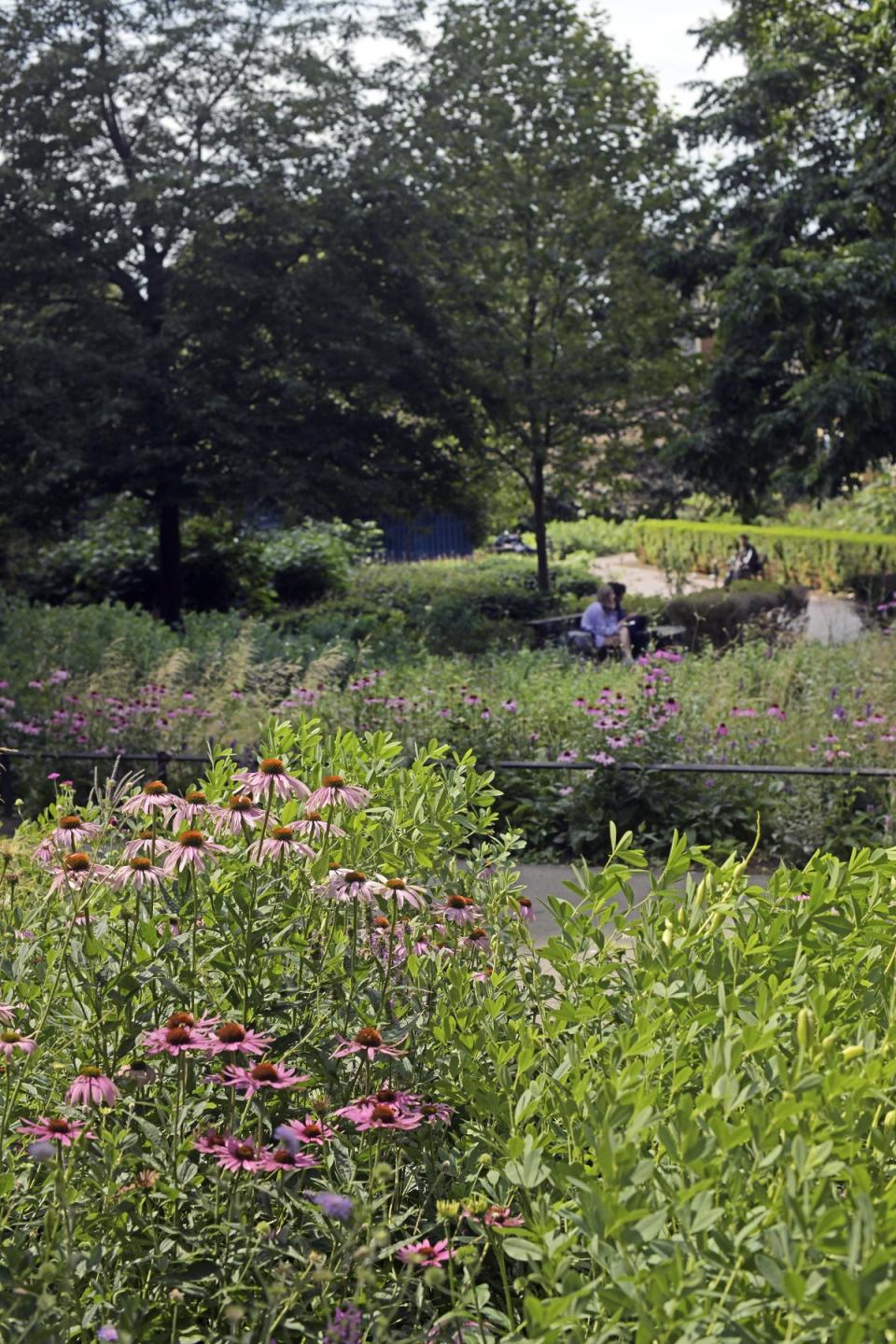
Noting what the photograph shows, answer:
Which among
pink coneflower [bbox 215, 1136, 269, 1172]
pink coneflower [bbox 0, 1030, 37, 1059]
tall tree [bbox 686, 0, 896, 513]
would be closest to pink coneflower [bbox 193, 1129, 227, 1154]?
pink coneflower [bbox 215, 1136, 269, 1172]

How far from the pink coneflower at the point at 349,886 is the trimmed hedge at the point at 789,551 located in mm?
22725

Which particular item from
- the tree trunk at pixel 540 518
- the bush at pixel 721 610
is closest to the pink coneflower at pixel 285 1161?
the bush at pixel 721 610

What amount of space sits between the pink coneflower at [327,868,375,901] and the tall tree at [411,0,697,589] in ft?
56.4

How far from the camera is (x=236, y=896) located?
2.62m

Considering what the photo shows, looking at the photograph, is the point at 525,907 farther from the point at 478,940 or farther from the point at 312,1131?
the point at 312,1131

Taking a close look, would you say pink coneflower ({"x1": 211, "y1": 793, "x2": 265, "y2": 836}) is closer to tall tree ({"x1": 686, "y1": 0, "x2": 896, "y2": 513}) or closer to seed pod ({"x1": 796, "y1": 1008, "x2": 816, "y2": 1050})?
seed pod ({"x1": 796, "y1": 1008, "x2": 816, "y2": 1050})

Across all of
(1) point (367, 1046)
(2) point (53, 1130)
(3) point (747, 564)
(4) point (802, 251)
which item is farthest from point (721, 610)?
(2) point (53, 1130)

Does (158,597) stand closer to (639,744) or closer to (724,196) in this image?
(724,196)

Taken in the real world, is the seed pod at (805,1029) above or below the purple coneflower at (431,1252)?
above

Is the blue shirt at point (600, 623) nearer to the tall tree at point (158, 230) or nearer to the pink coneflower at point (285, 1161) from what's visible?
the tall tree at point (158, 230)

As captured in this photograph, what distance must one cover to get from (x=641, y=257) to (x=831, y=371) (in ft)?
15.6

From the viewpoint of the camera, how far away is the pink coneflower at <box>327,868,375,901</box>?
255 cm

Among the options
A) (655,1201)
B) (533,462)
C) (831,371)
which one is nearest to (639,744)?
(655,1201)

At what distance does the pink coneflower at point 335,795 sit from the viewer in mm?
2791
